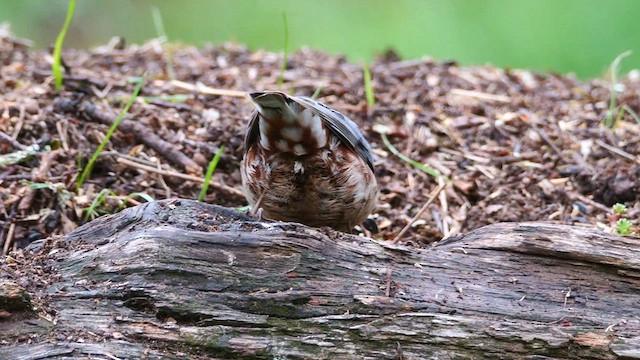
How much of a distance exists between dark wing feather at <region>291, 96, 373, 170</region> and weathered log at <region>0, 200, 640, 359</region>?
572 mm

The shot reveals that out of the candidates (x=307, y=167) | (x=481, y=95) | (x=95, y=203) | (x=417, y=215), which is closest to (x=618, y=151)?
(x=481, y=95)

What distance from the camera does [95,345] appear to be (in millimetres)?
2186

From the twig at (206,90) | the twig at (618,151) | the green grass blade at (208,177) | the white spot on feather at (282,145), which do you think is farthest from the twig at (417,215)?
the twig at (206,90)

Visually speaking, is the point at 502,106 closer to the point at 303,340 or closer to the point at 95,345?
the point at 303,340

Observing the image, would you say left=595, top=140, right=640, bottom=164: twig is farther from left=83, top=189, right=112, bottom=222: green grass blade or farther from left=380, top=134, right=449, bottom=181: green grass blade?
left=83, top=189, right=112, bottom=222: green grass blade

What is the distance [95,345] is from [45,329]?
0.61 ft

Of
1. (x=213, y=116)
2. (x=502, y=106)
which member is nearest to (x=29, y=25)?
(x=213, y=116)

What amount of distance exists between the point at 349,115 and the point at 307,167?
172 cm

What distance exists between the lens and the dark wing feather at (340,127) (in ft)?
9.68

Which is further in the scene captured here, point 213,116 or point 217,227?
point 213,116

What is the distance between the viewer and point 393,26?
10156 mm

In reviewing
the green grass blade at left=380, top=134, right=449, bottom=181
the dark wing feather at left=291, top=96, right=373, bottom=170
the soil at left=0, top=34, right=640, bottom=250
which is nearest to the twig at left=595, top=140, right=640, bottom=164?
the soil at left=0, top=34, right=640, bottom=250

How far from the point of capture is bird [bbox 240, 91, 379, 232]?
116 inches

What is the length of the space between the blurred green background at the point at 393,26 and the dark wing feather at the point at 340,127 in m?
4.53
